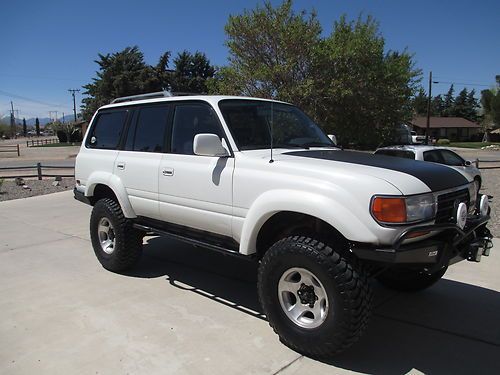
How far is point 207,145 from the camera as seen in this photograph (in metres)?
3.83

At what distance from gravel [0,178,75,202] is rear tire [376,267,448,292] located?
1050 cm

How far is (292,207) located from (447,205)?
115 cm

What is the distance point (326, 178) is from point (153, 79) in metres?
52.9

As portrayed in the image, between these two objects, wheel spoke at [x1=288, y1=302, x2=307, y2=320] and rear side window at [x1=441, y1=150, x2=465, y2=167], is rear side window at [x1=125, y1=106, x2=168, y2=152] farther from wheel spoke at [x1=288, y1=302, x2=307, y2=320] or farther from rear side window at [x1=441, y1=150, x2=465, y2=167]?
rear side window at [x1=441, y1=150, x2=465, y2=167]

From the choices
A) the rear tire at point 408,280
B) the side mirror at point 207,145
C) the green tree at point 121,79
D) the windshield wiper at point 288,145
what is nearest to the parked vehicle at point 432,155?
the rear tire at point 408,280

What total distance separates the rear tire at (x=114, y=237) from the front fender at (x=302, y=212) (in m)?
1.99

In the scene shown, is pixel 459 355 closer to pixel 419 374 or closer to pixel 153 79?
pixel 419 374

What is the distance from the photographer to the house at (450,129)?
78.4 meters

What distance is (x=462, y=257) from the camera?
11.5 feet

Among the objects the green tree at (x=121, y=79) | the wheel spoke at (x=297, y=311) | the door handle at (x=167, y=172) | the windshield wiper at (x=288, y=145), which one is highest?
the green tree at (x=121, y=79)

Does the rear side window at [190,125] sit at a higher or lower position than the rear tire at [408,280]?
higher

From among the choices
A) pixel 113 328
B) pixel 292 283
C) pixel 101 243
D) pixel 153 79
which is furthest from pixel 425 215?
pixel 153 79

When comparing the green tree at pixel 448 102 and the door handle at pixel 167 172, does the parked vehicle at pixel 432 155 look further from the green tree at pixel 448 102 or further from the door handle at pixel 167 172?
the green tree at pixel 448 102

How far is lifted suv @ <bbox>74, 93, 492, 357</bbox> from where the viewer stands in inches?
122
